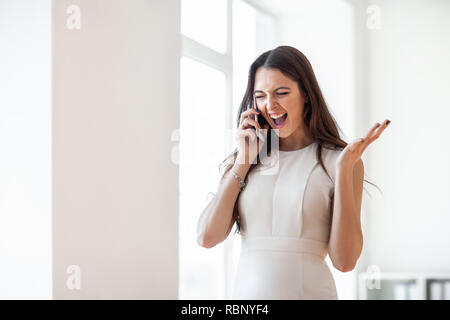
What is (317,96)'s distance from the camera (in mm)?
1412

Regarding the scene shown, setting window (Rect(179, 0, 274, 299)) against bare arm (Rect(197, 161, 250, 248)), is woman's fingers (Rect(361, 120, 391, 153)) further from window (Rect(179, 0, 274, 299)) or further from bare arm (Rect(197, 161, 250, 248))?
window (Rect(179, 0, 274, 299))

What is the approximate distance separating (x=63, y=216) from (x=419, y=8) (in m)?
2.93

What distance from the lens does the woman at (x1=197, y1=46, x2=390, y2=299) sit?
51.4 inches

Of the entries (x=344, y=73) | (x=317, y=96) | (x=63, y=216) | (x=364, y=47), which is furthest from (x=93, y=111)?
(x=364, y=47)

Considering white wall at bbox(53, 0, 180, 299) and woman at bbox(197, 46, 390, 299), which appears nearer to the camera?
woman at bbox(197, 46, 390, 299)

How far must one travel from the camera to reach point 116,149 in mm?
1679

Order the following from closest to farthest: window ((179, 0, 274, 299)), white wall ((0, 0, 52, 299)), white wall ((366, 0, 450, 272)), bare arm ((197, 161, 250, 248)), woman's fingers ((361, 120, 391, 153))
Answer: woman's fingers ((361, 120, 391, 153)), bare arm ((197, 161, 250, 248)), white wall ((0, 0, 52, 299)), window ((179, 0, 274, 299)), white wall ((366, 0, 450, 272))

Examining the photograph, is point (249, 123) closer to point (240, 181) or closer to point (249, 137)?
point (249, 137)

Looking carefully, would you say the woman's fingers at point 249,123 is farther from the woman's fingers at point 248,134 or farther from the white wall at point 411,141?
the white wall at point 411,141

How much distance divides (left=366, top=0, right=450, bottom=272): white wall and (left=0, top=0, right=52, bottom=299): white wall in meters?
2.60

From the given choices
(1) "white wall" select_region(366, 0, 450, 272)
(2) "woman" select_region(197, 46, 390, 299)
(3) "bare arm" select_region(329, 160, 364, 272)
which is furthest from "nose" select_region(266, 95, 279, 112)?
(1) "white wall" select_region(366, 0, 450, 272)

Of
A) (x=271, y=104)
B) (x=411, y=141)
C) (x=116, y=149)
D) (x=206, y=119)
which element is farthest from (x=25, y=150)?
(x=411, y=141)

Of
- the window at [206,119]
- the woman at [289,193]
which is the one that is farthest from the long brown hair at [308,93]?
the window at [206,119]
